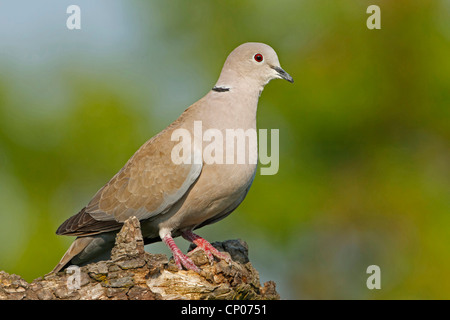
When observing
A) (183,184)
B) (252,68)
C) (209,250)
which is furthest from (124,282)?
(252,68)

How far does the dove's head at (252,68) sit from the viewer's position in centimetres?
537

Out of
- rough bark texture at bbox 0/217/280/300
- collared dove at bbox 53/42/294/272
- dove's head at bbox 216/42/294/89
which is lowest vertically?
rough bark texture at bbox 0/217/280/300

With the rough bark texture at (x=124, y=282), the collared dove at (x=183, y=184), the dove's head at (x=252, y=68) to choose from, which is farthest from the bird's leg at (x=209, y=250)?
the dove's head at (x=252, y=68)

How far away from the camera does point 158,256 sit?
4.34 m

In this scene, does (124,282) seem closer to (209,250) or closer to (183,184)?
(209,250)

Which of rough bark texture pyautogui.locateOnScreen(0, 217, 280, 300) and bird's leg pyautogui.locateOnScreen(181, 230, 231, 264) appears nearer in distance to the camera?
rough bark texture pyautogui.locateOnScreen(0, 217, 280, 300)

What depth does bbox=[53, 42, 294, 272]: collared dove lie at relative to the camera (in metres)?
5.04

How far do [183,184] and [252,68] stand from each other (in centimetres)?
106

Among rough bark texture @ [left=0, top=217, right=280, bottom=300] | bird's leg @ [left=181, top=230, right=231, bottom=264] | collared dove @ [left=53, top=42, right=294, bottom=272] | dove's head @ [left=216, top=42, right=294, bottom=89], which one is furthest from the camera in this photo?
dove's head @ [left=216, top=42, right=294, bottom=89]

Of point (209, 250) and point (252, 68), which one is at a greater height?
point (252, 68)

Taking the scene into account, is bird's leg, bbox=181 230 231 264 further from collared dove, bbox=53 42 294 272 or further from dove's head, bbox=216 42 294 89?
dove's head, bbox=216 42 294 89

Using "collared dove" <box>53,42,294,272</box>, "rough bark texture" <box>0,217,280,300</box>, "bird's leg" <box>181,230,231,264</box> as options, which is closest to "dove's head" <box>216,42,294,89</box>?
"collared dove" <box>53,42,294,272</box>

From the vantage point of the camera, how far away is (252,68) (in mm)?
5371

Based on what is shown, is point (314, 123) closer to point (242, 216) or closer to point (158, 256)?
point (242, 216)
